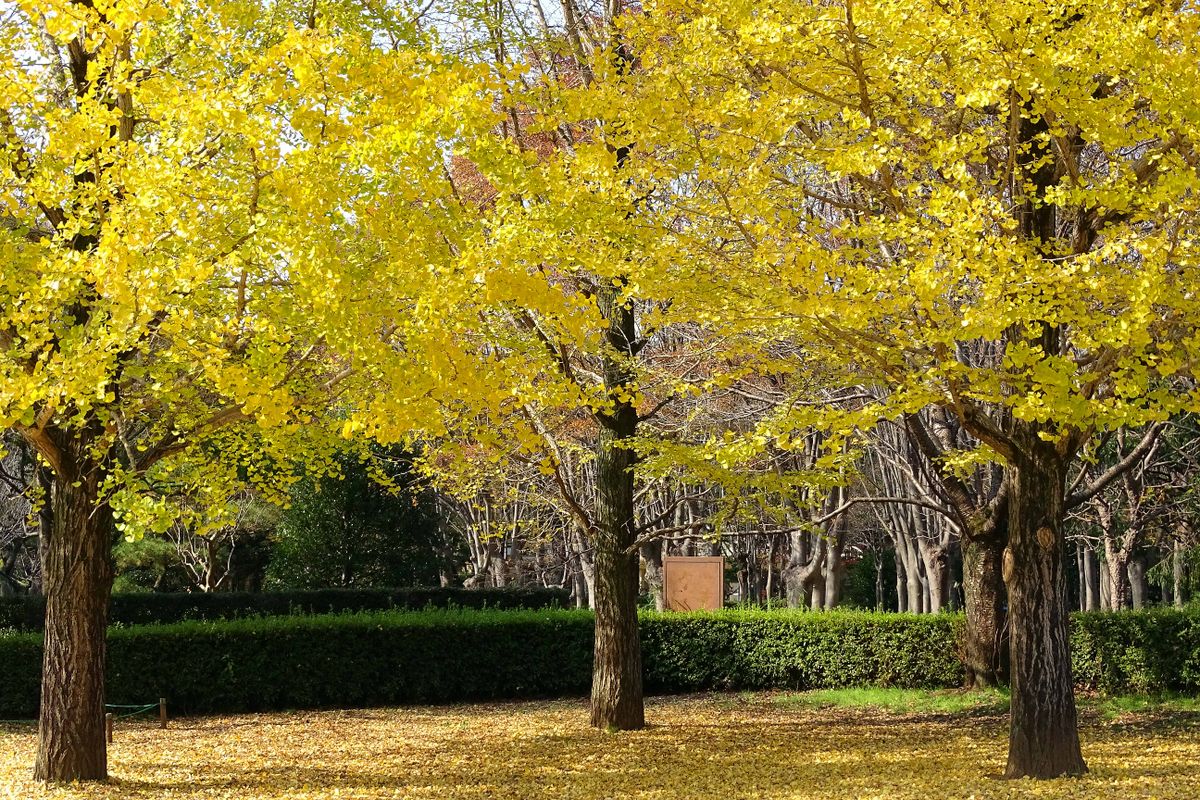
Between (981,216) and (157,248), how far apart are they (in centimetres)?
439

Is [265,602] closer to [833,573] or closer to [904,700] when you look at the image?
[833,573]

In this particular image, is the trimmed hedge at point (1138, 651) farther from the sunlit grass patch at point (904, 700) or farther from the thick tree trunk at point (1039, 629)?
the thick tree trunk at point (1039, 629)

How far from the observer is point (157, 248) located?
603cm

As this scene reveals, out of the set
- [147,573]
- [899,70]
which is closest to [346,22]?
[899,70]

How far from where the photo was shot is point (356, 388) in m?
7.43

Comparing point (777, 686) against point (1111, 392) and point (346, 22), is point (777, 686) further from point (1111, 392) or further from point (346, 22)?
point (346, 22)

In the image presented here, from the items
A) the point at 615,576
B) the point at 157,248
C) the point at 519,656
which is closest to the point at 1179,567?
the point at 519,656

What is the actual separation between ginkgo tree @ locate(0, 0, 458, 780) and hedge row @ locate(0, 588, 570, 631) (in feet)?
31.0

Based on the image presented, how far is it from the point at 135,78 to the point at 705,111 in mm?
3330

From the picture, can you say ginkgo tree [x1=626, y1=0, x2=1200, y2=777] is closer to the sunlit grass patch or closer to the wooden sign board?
the sunlit grass patch

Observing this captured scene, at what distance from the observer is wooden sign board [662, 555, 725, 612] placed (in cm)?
1641

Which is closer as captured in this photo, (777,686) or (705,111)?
(705,111)

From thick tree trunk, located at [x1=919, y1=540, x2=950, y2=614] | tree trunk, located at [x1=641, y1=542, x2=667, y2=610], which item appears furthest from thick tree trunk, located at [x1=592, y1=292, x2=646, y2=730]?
tree trunk, located at [x1=641, y1=542, x2=667, y2=610]

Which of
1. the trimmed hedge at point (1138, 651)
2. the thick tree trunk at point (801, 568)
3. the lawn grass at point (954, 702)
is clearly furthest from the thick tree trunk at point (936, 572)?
the trimmed hedge at point (1138, 651)
